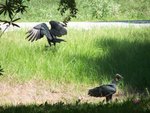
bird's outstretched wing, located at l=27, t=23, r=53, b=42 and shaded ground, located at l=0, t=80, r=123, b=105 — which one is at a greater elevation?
bird's outstretched wing, located at l=27, t=23, r=53, b=42

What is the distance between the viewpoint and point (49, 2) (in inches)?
774

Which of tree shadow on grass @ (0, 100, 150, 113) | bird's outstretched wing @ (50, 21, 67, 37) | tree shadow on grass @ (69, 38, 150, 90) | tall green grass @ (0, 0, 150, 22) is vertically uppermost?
bird's outstretched wing @ (50, 21, 67, 37)

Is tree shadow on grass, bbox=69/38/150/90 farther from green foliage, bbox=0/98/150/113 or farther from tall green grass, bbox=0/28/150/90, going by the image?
green foliage, bbox=0/98/150/113

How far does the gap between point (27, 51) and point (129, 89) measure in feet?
7.32

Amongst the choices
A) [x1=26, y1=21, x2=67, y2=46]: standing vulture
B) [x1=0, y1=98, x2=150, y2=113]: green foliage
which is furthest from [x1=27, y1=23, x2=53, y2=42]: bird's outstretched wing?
[x1=0, y1=98, x2=150, y2=113]: green foliage

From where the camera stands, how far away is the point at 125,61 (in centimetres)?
912

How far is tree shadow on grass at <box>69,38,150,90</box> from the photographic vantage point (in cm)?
862

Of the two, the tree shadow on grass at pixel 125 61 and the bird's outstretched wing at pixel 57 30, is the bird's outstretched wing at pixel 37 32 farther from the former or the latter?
the tree shadow on grass at pixel 125 61

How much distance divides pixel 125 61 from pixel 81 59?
36.1 inches

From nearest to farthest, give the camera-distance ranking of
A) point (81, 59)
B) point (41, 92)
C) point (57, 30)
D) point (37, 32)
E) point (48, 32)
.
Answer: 1. point (37, 32)
2. point (41, 92)
3. point (48, 32)
4. point (57, 30)
5. point (81, 59)

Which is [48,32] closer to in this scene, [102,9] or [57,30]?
[57,30]

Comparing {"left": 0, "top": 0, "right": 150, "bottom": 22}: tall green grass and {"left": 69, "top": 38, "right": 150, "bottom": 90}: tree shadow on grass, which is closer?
{"left": 69, "top": 38, "right": 150, "bottom": 90}: tree shadow on grass

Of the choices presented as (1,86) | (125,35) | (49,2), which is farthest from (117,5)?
(1,86)

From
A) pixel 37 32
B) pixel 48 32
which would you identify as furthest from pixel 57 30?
pixel 37 32
